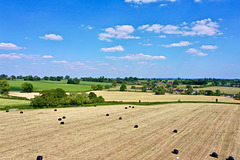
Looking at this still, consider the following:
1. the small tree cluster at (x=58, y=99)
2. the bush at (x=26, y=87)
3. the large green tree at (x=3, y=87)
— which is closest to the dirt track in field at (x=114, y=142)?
the small tree cluster at (x=58, y=99)

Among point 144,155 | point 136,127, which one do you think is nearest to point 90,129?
point 136,127

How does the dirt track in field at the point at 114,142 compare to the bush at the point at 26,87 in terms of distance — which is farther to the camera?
the bush at the point at 26,87

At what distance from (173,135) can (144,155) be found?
9177 mm

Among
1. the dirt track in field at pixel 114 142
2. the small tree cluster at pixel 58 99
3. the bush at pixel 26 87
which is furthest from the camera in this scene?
the bush at pixel 26 87

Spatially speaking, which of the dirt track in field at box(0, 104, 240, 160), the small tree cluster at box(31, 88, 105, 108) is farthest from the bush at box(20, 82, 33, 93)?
the dirt track in field at box(0, 104, 240, 160)

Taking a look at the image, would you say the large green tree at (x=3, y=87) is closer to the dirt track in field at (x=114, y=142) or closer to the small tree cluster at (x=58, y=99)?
the small tree cluster at (x=58, y=99)

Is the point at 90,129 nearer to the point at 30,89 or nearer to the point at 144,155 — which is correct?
the point at 144,155

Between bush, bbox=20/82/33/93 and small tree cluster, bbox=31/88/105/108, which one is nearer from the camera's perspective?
small tree cluster, bbox=31/88/105/108

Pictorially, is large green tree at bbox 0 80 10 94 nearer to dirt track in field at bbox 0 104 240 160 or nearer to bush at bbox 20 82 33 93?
bush at bbox 20 82 33 93

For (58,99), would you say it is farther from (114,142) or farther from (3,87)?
(3,87)

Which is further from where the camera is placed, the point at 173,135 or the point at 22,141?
the point at 173,135

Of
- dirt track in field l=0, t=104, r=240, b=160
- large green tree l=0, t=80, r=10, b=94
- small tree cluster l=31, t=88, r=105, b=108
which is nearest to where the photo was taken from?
dirt track in field l=0, t=104, r=240, b=160

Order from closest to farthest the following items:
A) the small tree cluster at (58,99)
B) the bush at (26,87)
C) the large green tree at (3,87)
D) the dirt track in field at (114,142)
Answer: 1. the dirt track in field at (114,142)
2. the small tree cluster at (58,99)
3. the large green tree at (3,87)
4. the bush at (26,87)

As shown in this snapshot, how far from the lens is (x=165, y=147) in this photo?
793 inches
